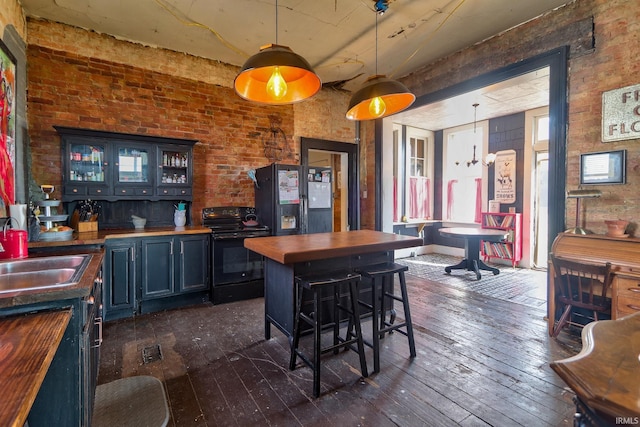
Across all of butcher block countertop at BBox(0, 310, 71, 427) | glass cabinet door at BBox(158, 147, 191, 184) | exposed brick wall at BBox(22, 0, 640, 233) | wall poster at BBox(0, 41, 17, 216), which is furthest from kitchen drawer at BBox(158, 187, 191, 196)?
butcher block countertop at BBox(0, 310, 71, 427)

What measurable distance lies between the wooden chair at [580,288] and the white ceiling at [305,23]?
2.69 metres

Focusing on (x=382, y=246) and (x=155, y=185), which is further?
(x=155, y=185)

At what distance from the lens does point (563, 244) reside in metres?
3.00

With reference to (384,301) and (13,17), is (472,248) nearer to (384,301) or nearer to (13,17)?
(384,301)

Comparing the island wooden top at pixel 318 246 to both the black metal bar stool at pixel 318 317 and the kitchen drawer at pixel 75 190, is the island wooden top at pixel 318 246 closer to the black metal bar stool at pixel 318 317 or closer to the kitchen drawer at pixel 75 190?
the black metal bar stool at pixel 318 317

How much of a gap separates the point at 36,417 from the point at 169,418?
712 millimetres

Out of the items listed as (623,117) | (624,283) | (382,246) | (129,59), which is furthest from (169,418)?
(623,117)

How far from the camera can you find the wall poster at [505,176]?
19.8 ft

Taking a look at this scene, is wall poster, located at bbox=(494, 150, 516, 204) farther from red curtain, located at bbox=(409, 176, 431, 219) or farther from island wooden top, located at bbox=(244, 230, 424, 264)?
island wooden top, located at bbox=(244, 230, 424, 264)

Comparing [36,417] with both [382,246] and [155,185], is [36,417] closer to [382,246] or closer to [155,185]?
[382,246]

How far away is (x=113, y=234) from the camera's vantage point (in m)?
3.37

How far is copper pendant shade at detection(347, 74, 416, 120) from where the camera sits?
8.25 ft

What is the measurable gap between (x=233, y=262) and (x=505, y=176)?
5.49 meters

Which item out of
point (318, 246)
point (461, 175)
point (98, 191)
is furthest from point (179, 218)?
point (461, 175)
